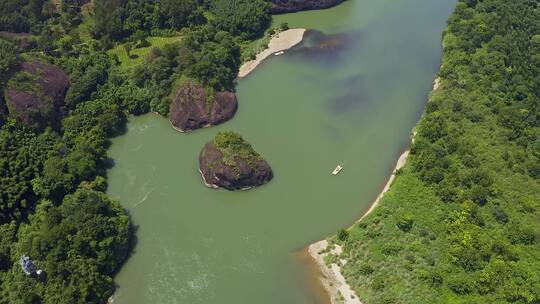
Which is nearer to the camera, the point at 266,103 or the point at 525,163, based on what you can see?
the point at 525,163

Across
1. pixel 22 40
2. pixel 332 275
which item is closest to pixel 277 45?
pixel 22 40

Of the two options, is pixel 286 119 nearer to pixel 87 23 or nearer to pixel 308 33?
pixel 308 33

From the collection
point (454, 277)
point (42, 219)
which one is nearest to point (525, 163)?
point (454, 277)

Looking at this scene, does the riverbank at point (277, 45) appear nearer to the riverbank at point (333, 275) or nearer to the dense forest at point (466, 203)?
the dense forest at point (466, 203)

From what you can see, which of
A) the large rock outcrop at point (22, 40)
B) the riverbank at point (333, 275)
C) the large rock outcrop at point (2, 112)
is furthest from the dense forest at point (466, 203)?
the large rock outcrop at point (22, 40)

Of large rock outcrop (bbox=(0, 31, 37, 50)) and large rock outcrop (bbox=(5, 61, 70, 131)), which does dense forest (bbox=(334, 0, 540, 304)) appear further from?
large rock outcrop (bbox=(0, 31, 37, 50))

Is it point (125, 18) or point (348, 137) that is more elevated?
point (125, 18)
